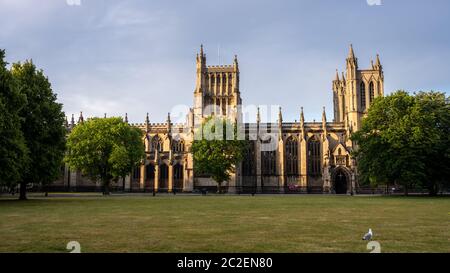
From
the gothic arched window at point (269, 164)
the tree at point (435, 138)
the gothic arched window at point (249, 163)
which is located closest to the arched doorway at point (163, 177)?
the gothic arched window at point (249, 163)

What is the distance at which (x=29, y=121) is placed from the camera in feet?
123

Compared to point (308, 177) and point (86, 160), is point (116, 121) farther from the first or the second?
point (308, 177)

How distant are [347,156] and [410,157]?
27210mm

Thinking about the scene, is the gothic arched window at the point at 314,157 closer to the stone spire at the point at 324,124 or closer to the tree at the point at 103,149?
the stone spire at the point at 324,124

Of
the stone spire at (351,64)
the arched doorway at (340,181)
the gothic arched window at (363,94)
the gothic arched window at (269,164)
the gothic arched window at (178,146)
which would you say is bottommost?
the arched doorway at (340,181)

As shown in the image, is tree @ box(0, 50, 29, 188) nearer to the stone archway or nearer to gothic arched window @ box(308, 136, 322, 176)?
the stone archway

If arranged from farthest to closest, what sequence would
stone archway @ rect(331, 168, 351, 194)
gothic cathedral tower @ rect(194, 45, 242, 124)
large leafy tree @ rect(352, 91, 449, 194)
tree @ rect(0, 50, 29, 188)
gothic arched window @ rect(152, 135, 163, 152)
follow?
gothic cathedral tower @ rect(194, 45, 242, 124) → gothic arched window @ rect(152, 135, 163, 152) → stone archway @ rect(331, 168, 351, 194) → large leafy tree @ rect(352, 91, 449, 194) → tree @ rect(0, 50, 29, 188)

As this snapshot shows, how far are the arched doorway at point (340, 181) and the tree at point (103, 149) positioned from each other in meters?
36.3

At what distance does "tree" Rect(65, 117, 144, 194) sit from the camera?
53.5 metres

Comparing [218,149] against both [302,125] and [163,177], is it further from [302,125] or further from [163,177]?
[302,125]

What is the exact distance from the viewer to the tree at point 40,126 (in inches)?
1444

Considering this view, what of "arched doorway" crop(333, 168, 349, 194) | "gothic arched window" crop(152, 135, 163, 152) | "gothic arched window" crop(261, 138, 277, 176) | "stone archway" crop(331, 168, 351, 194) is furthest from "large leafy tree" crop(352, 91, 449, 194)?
"gothic arched window" crop(152, 135, 163, 152)

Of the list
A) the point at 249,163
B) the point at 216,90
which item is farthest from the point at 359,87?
the point at 216,90

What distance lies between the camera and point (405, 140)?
47.2m
